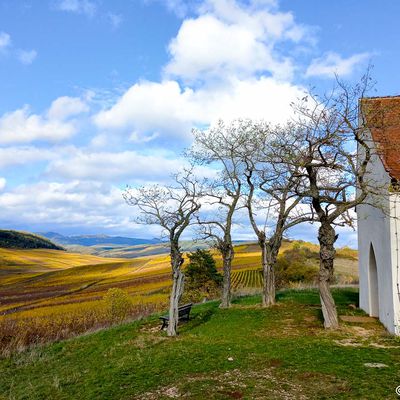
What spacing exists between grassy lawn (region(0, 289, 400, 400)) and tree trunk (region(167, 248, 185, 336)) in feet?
1.76

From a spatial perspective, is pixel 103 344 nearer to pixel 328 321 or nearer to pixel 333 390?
pixel 328 321

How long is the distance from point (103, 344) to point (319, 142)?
11.3m

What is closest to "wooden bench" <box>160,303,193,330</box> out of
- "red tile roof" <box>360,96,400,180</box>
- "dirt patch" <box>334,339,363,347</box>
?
"dirt patch" <box>334,339,363,347</box>

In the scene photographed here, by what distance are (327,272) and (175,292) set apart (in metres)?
6.18

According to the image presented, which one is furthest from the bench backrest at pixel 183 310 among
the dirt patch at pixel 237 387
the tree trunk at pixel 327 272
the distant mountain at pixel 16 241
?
the distant mountain at pixel 16 241

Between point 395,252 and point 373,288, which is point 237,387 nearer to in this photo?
point 395,252

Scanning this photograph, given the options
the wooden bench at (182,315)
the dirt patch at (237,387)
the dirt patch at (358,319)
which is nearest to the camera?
the dirt patch at (237,387)

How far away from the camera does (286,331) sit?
15188mm

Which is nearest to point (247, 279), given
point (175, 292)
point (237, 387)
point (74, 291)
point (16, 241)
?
point (74, 291)

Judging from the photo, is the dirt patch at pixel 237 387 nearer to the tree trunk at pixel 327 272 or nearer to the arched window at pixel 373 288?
the tree trunk at pixel 327 272

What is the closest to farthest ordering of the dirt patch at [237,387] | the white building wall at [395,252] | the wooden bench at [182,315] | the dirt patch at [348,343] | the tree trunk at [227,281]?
the dirt patch at [237,387] → the dirt patch at [348,343] → the white building wall at [395,252] → the wooden bench at [182,315] → the tree trunk at [227,281]

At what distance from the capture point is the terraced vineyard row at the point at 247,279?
5203cm

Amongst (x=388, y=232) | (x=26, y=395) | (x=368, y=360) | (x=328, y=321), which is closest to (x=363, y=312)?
(x=328, y=321)

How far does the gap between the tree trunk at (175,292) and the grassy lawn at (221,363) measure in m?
0.54
